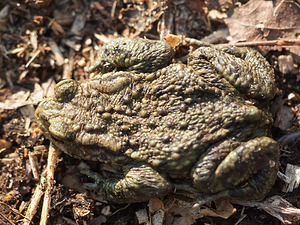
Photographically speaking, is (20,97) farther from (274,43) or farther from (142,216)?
(274,43)

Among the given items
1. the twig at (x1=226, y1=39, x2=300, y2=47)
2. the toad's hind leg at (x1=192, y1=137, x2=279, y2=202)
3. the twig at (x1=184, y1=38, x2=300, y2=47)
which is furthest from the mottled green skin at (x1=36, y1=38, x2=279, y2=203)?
the twig at (x1=226, y1=39, x2=300, y2=47)

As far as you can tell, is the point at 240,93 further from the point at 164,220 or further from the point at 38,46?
the point at 38,46

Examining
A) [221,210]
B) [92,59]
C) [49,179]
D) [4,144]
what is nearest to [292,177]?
[221,210]

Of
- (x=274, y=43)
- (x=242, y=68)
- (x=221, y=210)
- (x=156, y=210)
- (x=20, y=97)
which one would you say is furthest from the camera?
(x=20, y=97)

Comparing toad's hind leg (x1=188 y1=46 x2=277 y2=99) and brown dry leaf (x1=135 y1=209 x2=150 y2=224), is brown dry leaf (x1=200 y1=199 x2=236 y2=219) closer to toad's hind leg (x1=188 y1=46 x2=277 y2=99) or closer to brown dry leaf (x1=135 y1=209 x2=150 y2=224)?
brown dry leaf (x1=135 y1=209 x2=150 y2=224)

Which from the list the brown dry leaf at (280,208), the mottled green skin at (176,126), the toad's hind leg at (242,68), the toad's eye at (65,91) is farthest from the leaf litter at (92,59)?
the toad's eye at (65,91)

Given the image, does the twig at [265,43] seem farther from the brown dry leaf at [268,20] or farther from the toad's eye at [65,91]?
the toad's eye at [65,91]

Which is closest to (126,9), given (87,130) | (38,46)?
(38,46)
